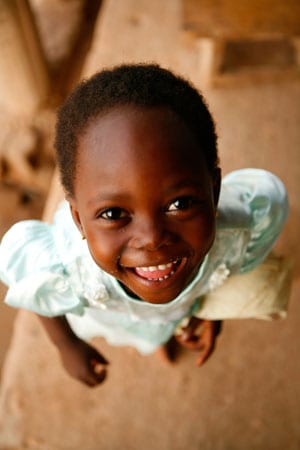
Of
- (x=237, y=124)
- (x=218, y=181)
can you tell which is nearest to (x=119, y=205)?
(x=218, y=181)

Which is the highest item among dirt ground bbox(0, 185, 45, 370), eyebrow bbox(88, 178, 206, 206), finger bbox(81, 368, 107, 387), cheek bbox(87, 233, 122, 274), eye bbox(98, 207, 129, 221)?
eyebrow bbox(88, 178, 206, 206)

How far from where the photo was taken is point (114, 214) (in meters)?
0.65

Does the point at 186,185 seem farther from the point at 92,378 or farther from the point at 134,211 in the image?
the point at 92,378

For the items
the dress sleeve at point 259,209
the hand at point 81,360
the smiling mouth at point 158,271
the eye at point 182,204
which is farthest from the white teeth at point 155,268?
the hand at point 81,360

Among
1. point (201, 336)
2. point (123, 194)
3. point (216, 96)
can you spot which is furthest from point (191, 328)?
point (216, 96)

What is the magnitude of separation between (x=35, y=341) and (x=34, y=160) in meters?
1.10

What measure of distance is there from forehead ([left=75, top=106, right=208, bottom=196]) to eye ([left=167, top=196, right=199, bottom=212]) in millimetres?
37

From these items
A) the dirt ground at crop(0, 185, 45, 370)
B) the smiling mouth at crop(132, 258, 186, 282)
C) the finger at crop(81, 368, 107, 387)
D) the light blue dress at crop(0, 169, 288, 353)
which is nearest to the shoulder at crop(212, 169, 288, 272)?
the light blue dress at crop(0, 169, 288, 353)

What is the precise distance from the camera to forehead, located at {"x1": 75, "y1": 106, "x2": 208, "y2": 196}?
23.7 inches

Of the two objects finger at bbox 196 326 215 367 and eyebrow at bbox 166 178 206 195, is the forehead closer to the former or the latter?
eyebrow at bbox 166 178 206 195

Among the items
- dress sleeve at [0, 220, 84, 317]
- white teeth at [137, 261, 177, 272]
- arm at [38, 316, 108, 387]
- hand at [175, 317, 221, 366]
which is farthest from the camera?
hand at [175, 317, 221, 366]

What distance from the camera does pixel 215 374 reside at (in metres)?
1.25

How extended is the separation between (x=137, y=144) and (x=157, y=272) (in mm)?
230

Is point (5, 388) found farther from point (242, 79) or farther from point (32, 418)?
point (242, 79)
